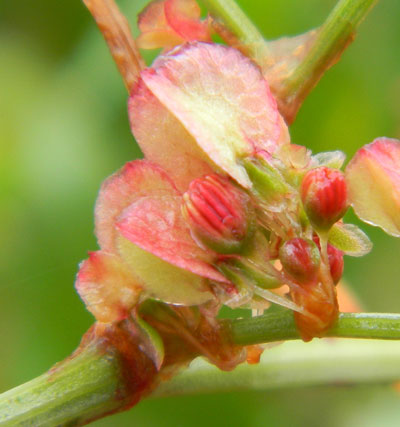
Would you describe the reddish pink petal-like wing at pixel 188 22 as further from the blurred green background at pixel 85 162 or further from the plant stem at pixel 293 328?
the blurred green background at pixel 85 162

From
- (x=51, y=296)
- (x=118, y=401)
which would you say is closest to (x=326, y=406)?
(x=51, y=296)

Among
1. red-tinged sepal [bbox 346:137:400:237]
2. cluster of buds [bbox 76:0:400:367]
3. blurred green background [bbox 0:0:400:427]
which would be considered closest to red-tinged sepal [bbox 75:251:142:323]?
cluster of buds [bbox 76:0:400:367]

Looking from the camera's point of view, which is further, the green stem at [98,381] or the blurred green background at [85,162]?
the blurred green background at [85,162]

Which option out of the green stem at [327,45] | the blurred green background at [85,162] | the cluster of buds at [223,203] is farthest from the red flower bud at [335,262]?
the blurred green background at [85,162]

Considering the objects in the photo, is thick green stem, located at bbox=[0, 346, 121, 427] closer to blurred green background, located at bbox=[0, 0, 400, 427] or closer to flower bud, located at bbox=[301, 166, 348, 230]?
flower bud, located at bbox=[301, 166, 348, 230]

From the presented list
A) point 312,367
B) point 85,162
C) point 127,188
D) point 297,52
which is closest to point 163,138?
point 127,188

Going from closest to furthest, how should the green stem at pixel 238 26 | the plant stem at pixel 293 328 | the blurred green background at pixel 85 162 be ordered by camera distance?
the plant stem at pixel 293 328
the green stem at pixel 238 26
the blurred green background at pixel 85 162

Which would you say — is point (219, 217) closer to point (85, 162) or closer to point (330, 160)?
point (330, 160)
